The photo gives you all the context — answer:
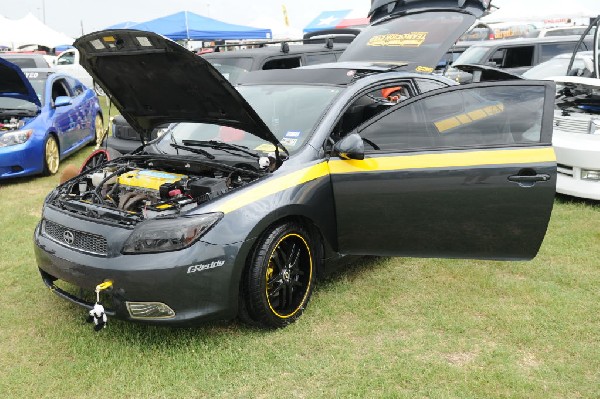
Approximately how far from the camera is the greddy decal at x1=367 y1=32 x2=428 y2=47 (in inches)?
265

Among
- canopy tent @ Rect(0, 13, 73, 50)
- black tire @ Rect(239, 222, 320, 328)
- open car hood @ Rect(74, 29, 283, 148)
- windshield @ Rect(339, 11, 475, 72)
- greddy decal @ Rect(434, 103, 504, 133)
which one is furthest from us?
canopy tent @ Rect(0, 13, 73, 50)

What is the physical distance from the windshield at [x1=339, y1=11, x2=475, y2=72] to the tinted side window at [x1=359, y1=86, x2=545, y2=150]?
2.44 meters

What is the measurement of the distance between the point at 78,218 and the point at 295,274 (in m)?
1.34

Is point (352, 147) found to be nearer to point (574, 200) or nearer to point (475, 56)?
point (574, 200)

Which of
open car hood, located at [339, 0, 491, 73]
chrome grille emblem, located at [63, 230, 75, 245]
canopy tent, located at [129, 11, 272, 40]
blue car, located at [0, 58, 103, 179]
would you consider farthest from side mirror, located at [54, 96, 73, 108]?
canopy tent, located at [129, 11, 272, 40]

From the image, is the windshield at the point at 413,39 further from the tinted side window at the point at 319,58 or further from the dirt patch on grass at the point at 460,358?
the dirt patch on grass at the point at 460,358

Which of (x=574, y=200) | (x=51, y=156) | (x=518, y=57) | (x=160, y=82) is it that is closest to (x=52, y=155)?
(x=51, y=156)

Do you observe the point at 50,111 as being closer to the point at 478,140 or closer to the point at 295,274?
the point at 295,274

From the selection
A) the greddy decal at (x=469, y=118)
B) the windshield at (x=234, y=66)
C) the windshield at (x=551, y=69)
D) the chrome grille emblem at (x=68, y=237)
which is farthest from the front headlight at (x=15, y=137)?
the windshield at (x=551, y=69)

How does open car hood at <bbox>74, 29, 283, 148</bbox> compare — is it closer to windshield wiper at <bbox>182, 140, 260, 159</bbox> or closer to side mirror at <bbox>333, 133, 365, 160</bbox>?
windshield wiper at <bbox>182, 140, 260, 159</bbox>

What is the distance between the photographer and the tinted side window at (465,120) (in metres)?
3.71

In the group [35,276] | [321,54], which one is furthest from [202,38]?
[35,276]

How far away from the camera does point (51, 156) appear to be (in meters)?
7.85

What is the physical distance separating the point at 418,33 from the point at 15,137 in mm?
5233
